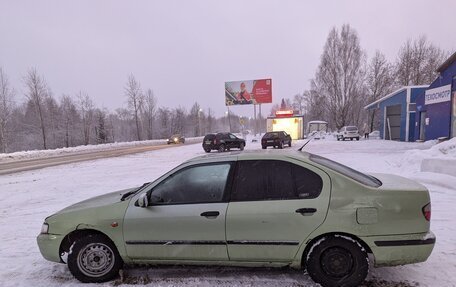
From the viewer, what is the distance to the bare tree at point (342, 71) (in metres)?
48.6

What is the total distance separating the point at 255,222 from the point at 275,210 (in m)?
0.26

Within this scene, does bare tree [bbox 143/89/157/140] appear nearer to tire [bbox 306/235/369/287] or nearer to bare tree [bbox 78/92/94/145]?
bare tree [bbox 78/92/94/145]

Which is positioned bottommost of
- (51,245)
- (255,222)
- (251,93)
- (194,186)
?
(51,245)

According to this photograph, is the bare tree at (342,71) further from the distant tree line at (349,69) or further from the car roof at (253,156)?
the car roof at (253,156)

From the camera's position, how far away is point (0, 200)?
910 centimetres

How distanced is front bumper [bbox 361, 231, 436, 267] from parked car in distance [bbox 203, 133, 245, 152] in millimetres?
21906

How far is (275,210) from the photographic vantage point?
3381 millimetres

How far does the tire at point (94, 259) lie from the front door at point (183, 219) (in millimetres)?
264

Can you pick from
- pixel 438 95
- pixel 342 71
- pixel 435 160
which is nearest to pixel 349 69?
pixel 342 71

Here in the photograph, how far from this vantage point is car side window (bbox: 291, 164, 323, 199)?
342cm

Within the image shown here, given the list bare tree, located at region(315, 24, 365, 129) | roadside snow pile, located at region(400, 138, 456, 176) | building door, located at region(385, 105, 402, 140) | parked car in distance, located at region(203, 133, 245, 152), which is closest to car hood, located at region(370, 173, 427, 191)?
roadside snow pile, located at region(400, 138, 456, 176)

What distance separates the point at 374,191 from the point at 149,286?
2734mm

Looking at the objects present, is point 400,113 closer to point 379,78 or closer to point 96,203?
point 379,78

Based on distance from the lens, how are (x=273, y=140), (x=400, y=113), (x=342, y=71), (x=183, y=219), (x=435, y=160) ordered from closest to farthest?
1. (x=183, y=219)
2. (x=435, y=160)
3. (x=273, y=140)
4. (x=400, y=113)
5. (x=342, y=71)
